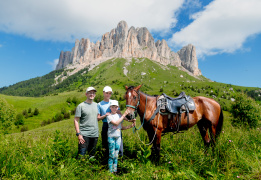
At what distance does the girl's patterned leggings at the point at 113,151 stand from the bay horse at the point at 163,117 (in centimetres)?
91

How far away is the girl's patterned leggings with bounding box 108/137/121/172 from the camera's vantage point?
161 inches

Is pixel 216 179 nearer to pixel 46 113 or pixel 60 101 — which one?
pixel 46 113

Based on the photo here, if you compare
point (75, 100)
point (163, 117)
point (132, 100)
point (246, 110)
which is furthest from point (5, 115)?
point (75, 100)

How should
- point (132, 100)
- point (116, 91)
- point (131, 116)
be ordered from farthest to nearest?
1. point (116, 91)
2. point (132, 100)
3. point (131, 116)

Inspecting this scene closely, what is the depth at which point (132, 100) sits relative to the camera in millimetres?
4594

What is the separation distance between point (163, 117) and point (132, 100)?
1.55m

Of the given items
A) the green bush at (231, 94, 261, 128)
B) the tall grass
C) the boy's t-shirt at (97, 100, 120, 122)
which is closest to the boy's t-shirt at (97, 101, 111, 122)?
the boy's t-shirt at (97, 100, 120, 122)

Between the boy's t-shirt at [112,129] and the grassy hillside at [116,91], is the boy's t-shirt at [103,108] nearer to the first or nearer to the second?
the boy's t-shirt at [112,129]

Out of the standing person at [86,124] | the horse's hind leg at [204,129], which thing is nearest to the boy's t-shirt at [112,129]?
the standing person at [86,124]

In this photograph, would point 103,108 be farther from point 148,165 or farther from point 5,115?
point 5,115

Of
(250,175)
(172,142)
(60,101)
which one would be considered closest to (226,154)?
(250,175)

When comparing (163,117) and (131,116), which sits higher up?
(131,116)

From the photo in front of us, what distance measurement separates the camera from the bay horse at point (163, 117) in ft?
15.5

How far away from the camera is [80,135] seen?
4148 mm
